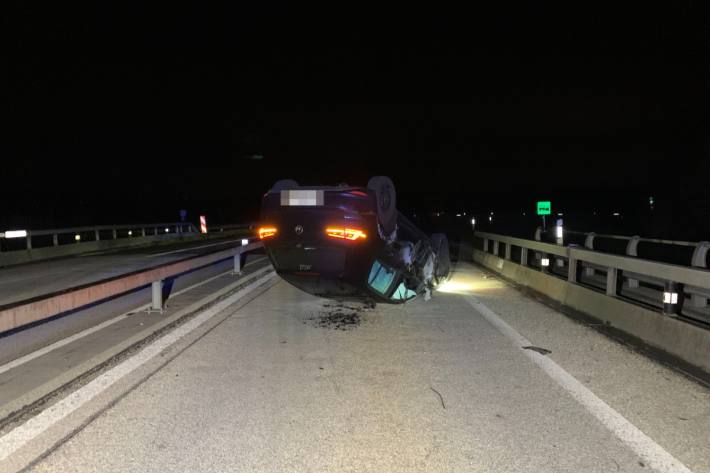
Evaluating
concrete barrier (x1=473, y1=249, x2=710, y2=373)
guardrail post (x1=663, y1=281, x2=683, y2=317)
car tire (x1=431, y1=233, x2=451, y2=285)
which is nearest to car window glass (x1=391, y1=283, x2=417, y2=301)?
car tire (x1=431, y1=233, x2=451, y2=285)

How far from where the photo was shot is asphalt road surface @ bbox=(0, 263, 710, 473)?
150 inches

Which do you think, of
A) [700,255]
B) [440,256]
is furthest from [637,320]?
[440,256]

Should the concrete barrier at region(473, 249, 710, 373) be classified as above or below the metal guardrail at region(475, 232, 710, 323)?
below

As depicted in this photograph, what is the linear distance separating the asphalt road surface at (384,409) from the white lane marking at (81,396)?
0.05 metres

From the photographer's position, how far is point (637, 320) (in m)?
7.40

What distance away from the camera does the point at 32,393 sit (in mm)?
4980

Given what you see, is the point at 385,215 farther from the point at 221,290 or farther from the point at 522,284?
the point at 522,284

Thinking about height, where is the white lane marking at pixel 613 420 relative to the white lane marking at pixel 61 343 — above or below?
below

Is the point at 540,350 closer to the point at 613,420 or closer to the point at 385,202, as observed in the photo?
the point at 613,420

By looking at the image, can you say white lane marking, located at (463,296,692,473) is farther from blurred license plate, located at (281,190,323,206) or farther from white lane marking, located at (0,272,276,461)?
white lane marking, located at (0,272,276,461)

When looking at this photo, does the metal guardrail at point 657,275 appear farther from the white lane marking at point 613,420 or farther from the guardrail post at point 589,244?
the white lane marking at point 613,420

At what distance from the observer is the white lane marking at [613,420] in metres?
3.74

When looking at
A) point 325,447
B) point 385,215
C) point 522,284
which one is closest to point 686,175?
point 522,284

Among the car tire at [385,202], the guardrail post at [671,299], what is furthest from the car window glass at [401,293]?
the guardrail post at [671,299]
